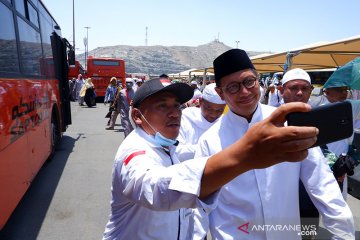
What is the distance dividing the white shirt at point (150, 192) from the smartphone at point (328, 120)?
0.31 metres

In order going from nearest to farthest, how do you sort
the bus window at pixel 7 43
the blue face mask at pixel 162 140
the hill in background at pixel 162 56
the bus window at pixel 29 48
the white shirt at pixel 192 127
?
the blue face mask at pixel 162 140
the white shirt at pixel 192 127
the bus window at pixel 7 43
the bus window at pixel 29 48
the hill in background at pixel 162 56

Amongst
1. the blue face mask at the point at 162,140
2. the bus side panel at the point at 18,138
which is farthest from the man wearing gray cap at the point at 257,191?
the bus side panel at the point at 18,138

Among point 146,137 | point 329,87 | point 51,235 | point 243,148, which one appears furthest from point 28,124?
point 243,148

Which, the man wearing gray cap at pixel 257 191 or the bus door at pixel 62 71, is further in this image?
the bus door at pixel 62 71

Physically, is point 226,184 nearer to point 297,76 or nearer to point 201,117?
point 201,117

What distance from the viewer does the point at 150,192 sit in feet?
3.80

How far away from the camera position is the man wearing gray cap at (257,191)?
1843mm

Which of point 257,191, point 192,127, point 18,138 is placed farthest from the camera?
point 18,138

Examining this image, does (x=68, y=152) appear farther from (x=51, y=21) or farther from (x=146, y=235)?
(x=146, y=235)

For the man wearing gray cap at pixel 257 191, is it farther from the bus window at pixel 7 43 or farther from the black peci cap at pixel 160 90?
the bus window at pixel 7 43

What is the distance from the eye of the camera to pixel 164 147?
1781mm

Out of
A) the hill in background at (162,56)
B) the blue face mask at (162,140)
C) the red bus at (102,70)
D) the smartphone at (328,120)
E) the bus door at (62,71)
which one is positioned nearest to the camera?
Result: the smartphone at (328,120)

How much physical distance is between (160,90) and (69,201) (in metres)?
4.10

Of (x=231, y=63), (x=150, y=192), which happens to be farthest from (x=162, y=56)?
(x=150, y=192)
